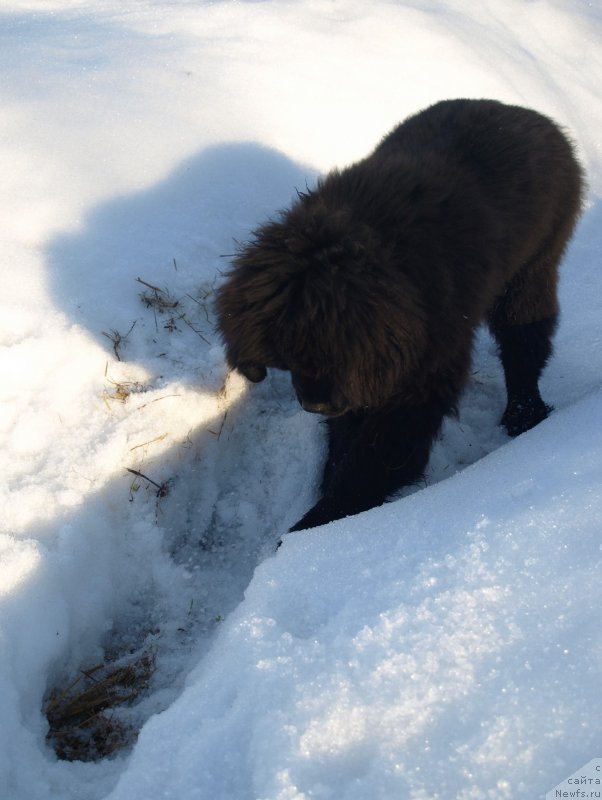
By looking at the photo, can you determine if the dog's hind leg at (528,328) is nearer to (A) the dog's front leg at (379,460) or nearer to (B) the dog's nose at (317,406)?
(A) the dog's front leg at (379,460)

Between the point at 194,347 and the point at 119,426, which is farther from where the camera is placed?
the point at 194,347

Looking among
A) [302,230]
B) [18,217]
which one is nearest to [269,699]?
[302,230]

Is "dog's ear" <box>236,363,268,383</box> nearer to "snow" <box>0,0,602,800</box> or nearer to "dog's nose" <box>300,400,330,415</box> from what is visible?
"dog's nose" <box>300,400,330,415</box>

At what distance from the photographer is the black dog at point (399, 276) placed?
224 cm

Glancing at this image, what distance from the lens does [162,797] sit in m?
1.61

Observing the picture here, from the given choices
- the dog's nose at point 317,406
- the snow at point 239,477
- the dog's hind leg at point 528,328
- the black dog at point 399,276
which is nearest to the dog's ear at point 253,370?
the black dog at point 399,276

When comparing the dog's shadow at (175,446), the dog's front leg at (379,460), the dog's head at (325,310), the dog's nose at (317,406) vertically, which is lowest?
the dog's shadow at (175,446)

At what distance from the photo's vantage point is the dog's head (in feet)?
7.21

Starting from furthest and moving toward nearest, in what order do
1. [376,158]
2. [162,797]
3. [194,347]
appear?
[194,347], [376,158], [162,797]

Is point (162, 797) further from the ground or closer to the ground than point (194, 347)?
further from the ground

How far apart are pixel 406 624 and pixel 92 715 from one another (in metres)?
1.19

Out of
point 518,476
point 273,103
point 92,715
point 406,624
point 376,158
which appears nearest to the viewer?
point 406,624

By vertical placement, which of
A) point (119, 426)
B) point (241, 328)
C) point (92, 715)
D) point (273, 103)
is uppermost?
point (241, 328)

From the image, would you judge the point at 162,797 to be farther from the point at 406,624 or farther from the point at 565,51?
the point at 565,51
